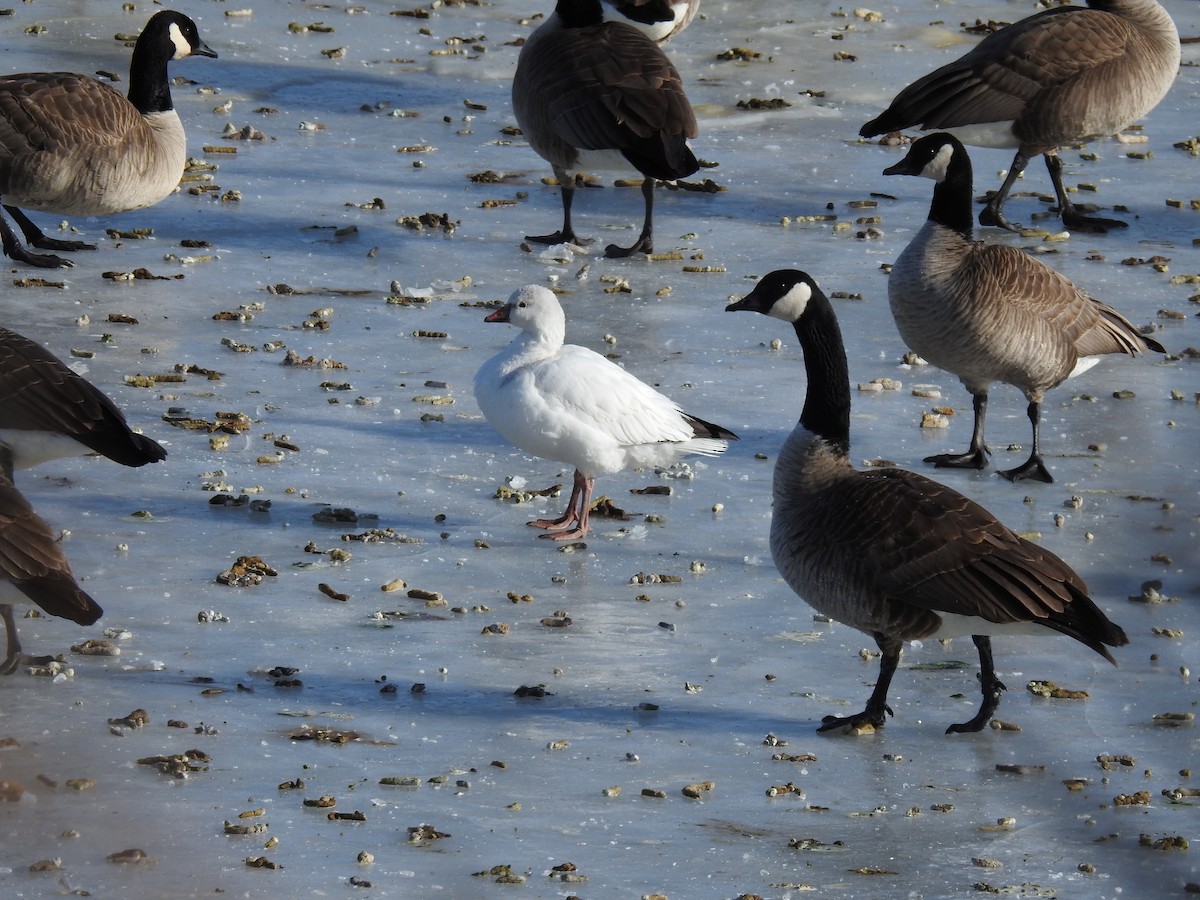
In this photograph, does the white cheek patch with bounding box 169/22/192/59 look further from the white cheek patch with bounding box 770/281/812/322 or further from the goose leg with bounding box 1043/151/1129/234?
the white cheek patch with bounding box 770/281/812/322

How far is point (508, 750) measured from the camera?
512 cm

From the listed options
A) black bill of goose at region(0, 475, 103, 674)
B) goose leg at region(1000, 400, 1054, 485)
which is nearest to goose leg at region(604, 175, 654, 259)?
goose leg at region(1000, 400, 1054, 485)

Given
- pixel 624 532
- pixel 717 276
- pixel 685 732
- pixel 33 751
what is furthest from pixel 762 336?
pixel 33 751

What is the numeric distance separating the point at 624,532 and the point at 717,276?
3.49 m

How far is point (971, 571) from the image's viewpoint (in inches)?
203

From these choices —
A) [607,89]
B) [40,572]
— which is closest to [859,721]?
[40,572]

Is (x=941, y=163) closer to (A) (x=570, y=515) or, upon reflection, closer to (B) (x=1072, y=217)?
(A) (x=570, y=515)

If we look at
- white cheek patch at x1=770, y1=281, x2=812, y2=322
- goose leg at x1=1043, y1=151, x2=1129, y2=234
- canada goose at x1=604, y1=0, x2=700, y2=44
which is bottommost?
goose leg at x1=1043, y1=151, x2=1129, y2=234

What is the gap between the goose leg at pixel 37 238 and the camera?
9.94m

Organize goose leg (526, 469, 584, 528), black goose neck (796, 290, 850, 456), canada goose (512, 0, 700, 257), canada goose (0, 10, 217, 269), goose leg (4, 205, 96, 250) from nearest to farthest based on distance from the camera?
black goose neck (796, 290, 850, 456), goose leg (526, 469, 584, 528), canada goose (0, 10, 217, 269), goose leg (4, 205, 96, 250), canada goose (512, 0, 700, 257)

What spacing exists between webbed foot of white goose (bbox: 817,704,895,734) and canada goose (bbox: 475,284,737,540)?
68.2 inches

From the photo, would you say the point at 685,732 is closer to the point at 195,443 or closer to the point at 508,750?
the point at 508,750

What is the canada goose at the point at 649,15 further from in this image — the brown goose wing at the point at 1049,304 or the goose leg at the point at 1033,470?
the goose leg at the point at 1033,470

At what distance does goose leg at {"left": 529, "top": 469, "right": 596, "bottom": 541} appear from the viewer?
6816mm
